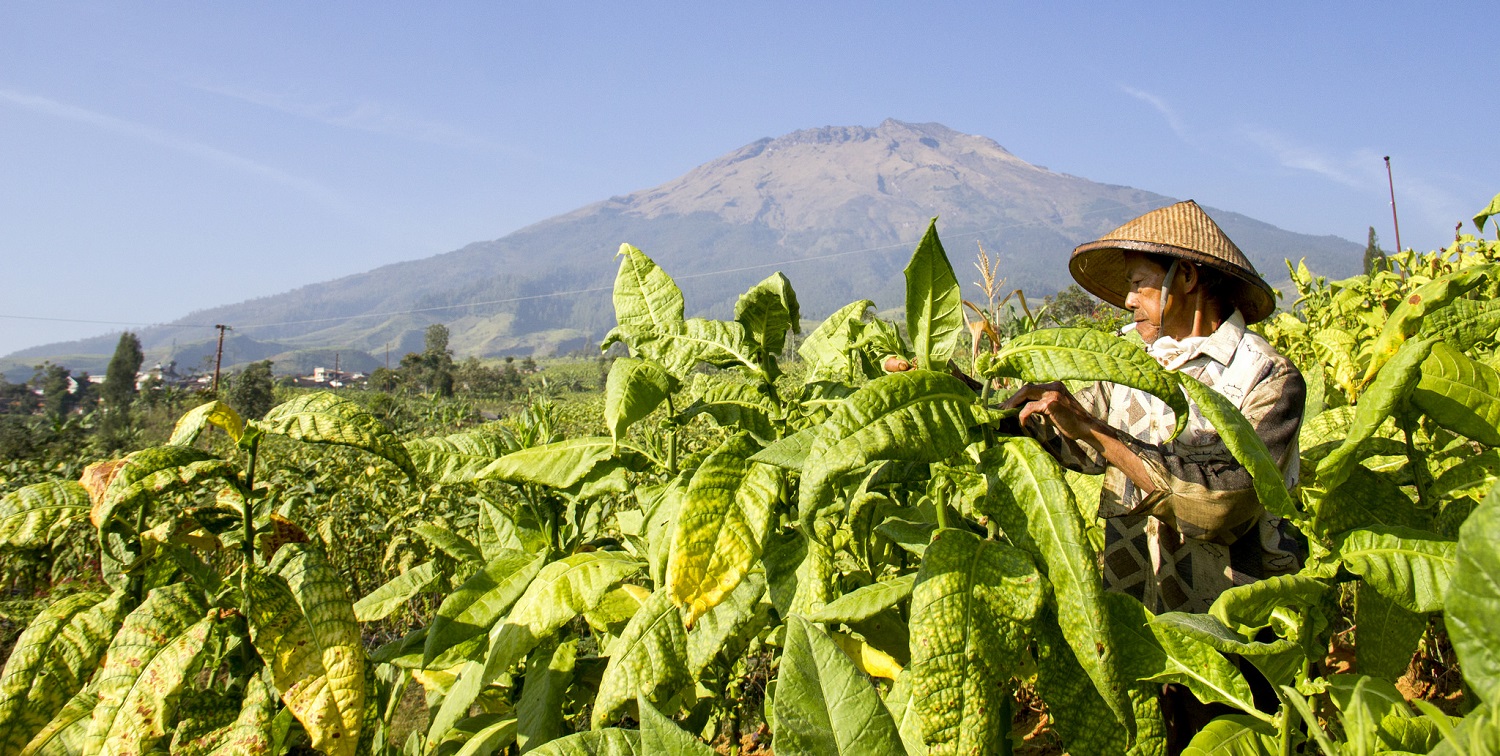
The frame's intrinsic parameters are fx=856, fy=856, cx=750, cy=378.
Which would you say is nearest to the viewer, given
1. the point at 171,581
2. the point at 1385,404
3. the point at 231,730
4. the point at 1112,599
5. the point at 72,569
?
the point at 1385,404

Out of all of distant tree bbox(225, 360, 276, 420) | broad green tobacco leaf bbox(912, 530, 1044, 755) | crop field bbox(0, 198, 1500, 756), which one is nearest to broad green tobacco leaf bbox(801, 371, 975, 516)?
crop field bbox(0, 198, 1500, 756)

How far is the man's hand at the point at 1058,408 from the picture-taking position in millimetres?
1022

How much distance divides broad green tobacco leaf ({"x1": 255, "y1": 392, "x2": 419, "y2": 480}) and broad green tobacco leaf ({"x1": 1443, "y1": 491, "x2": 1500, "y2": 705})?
3.56ft

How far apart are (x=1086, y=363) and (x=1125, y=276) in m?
1.62

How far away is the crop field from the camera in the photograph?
30.4 inches

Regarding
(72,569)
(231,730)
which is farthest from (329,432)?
(72,569)

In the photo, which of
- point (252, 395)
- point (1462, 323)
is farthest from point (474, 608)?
point (252, 395)

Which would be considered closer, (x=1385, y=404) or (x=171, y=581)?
(x=1385, y=404)

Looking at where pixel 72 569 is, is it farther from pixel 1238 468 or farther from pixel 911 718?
pixel 1238 468

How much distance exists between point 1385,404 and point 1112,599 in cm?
32

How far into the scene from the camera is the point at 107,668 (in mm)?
1130

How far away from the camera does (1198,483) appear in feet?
4.21

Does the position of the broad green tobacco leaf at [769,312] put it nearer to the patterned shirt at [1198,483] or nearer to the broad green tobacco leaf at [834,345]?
the broad green tobacco leaf at [834,345]

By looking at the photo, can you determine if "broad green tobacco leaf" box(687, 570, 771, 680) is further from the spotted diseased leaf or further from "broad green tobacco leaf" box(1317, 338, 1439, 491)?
the spotted diseased leaf
